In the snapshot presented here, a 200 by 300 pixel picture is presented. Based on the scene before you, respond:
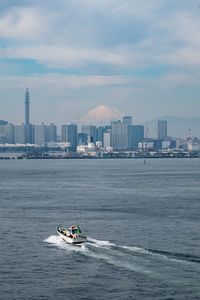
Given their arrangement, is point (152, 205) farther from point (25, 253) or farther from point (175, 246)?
point (25, 253)

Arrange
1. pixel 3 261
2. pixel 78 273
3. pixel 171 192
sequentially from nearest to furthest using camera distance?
pixel 78 273 → pixel 3 261 → pixel 171 192

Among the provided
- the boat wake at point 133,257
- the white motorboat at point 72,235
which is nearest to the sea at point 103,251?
the boat wake at point 133,257

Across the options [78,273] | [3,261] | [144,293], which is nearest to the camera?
[144,293]

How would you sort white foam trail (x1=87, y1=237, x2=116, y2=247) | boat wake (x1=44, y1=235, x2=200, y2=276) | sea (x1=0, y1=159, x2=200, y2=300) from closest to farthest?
sea (x1=0, y1=159, x2=200, y2=300) → boat wake (x1=44, y1=235, x2=200, y2=276) → white foam trail (x1=87, y1=237, x2=116, y2=247)

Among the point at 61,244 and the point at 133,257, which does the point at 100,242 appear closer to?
the point at 61,244

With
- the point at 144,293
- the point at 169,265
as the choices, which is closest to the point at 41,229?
the point at 169,265

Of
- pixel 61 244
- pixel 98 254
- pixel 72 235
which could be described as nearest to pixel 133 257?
pixel 98 254

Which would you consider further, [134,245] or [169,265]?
[134,245]

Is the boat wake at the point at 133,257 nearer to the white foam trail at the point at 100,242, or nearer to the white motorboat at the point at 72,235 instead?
the white foam trail at the point at 100,242

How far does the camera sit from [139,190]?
258ft

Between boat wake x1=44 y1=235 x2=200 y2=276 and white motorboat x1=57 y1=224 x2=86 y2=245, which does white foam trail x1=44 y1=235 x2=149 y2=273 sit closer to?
boat wake x1=44 y1=235 x2=200 y2=276

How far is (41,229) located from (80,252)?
9.13 m

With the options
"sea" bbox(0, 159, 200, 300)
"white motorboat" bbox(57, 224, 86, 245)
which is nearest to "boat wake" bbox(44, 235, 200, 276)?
"sea" bbox(0, 159, 200, 300)

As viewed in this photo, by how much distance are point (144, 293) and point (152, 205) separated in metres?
33.5
